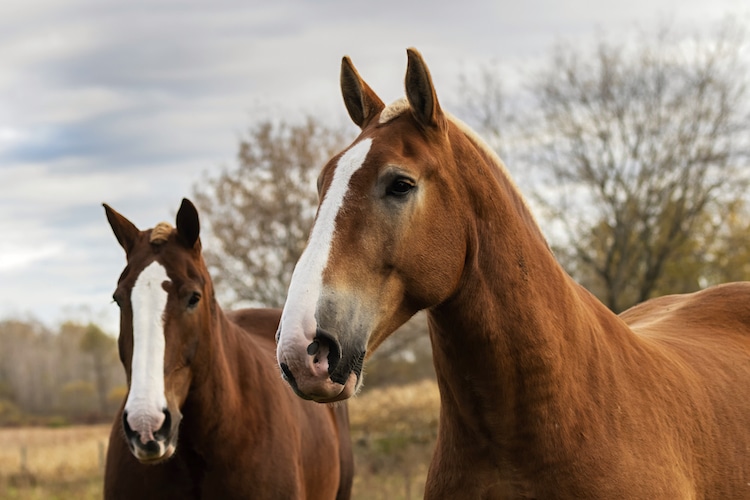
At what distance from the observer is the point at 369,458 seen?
56.6 ft

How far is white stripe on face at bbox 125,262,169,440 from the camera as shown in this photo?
4297 mm

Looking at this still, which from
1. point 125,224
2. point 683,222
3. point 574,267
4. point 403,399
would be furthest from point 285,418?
point 683,222

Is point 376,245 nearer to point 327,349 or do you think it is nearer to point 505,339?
point 327,349

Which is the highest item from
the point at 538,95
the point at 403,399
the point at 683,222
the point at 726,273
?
the point at 538,95

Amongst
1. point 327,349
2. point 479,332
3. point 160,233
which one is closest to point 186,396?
point 160,233

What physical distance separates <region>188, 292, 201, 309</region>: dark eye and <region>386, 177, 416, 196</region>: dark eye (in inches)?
104

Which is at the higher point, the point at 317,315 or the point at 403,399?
the point at 317,315

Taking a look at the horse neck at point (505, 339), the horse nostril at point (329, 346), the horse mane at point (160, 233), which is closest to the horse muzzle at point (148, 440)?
the horse mane at point (160, 233)

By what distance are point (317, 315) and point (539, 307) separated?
3.06 ft

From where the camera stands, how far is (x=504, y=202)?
2939 mm

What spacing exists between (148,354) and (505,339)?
245cm

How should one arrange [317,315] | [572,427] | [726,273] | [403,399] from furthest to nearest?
1. [726,273]
2. [403,399]
3. [572,427]
4. [317,315]

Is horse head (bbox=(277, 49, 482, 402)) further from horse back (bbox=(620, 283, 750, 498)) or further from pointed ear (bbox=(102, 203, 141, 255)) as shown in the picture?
pointed ear (bbox=(102, 203, 141, 255))

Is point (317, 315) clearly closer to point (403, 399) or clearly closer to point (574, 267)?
point (403, 399)
